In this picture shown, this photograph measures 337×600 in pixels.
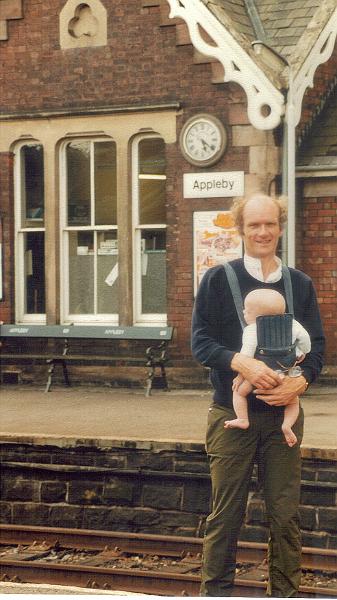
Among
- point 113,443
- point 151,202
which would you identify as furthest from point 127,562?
point 151,202

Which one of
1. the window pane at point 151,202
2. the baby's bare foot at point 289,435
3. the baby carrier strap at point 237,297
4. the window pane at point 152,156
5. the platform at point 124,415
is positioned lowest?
the platform at point 124,415

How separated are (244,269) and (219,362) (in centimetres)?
41

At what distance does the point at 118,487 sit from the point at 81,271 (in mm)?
5389

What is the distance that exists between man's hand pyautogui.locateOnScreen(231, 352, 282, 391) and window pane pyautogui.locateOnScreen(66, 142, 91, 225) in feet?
28.7

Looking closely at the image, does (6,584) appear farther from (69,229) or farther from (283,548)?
(69,229)

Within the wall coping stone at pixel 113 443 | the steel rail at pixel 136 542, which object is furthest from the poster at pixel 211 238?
the steel rail at pixel 136 542

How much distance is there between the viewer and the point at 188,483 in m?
8.58

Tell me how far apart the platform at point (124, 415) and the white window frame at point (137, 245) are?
0.81m

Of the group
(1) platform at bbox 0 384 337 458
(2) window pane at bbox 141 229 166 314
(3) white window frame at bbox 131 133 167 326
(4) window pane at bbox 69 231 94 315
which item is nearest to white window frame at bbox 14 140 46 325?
(4) window pane at bbox 69 231 94 315

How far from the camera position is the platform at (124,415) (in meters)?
9.08

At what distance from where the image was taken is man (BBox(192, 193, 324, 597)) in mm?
5336

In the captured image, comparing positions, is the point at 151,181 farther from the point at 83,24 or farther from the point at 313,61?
the point at 313,61

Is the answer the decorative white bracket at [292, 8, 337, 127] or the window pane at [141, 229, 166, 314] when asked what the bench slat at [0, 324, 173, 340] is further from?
the decorative white bracket at [292, 8, 337, 127]

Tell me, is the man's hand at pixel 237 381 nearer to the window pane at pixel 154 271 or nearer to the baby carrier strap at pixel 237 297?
the baby carrier strap at pixel 237 297
